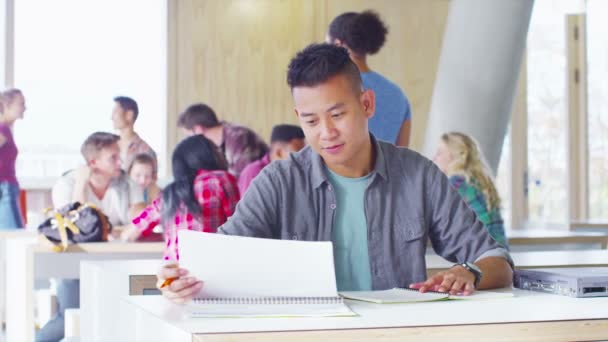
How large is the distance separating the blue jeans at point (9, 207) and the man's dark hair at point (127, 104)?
766 millimetres

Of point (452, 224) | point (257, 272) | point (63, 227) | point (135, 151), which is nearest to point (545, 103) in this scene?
point (135, 151)

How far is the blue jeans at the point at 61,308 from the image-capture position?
459 centimetres

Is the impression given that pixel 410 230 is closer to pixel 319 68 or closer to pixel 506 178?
pixel 319 68

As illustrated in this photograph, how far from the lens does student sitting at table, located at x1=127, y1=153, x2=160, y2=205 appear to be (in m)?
4.98

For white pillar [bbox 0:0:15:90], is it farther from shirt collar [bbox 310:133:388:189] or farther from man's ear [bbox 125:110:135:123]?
shirt collar [bbox 310:133:388:189]

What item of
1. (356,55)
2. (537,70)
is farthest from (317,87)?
(537,70)

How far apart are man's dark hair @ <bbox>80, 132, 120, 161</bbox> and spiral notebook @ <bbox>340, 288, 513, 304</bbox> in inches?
135

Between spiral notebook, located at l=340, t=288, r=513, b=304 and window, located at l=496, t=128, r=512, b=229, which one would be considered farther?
window, located at l=496, t=128, r=512, b=229

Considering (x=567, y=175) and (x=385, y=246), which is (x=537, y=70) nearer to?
(x=567, y=175)

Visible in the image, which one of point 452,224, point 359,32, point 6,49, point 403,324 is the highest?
point 6,49

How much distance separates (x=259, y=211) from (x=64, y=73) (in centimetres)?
461

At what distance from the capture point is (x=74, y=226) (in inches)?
151

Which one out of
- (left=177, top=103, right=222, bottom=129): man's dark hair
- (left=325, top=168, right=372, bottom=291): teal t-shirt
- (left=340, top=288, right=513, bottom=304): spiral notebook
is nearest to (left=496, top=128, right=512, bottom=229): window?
(left=177, top=103, right=222, bottom=129): man's dark hair

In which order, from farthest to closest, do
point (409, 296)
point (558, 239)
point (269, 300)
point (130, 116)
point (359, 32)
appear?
point (130, 116)
point (558, 239)
point (359, 32)
point (409, 296)
point (269, 300)
